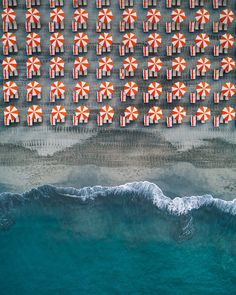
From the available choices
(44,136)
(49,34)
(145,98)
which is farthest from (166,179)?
(49,34)

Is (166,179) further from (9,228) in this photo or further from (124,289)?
(9,228)

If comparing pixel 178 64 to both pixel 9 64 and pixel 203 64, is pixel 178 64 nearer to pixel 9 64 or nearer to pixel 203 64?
pixel 203 64

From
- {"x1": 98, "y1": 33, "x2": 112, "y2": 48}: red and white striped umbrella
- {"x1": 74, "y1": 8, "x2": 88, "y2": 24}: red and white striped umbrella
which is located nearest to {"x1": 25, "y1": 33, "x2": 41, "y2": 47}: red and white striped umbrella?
{"x1": 74, "y1": 8, "x2": 88, "y2": 24}: red and white striped umbrella

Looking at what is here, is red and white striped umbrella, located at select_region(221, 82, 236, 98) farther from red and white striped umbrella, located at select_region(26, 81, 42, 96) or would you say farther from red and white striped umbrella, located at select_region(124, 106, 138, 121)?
red and white striped umbrella, located at select_region(26, 81, 42, 96)

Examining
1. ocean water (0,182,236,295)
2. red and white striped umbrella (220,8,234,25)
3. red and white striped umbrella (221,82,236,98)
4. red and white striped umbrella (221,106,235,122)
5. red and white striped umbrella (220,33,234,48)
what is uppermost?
red and white striped umbrella (220,8,234,25)

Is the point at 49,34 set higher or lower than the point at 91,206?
higher

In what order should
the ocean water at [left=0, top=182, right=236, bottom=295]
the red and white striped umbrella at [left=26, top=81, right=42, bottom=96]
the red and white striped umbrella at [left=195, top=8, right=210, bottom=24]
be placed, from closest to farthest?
the ocean water at [left=0, top=182, right=236, bottom=295], the red and white striped umbrella at [left=26, top=81, right=42, bottom=96], the red and white striped umbrella at [left=195, top=8, right=210, bottom=24]

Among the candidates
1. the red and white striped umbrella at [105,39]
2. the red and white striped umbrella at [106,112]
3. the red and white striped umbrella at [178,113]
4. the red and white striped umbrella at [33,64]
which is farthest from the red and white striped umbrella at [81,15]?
the red and white striped umbrella at [178,113]
